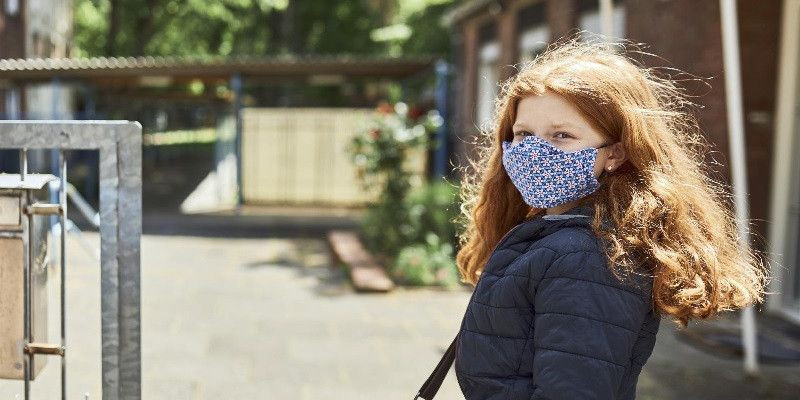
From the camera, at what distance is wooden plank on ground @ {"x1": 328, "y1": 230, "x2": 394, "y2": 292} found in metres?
8.99

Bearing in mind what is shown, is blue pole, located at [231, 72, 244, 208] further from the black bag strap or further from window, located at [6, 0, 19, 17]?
the black bag strap

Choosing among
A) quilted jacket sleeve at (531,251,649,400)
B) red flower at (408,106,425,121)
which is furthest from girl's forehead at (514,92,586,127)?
red flower at (408,106,425,121)

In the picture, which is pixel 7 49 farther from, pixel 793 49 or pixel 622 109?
pixel 622 109

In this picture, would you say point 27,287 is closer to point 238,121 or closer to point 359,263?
point 359,263

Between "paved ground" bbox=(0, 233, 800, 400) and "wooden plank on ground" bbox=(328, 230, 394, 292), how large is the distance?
121 millimetres

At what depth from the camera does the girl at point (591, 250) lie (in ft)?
5.84

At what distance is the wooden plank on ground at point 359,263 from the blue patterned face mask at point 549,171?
6.95 m

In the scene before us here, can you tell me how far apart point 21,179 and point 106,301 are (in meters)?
0.38

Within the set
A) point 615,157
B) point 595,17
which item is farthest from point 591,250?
point 595,17

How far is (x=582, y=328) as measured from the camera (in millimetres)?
1757

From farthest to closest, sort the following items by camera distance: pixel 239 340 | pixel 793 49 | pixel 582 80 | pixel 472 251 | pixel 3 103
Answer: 1. pixel 3 103
2. pixel 793 49
3. pixel 239 340
4. pixel 472 251
5. pixel 582 80

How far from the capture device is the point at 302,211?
1700 centimetres

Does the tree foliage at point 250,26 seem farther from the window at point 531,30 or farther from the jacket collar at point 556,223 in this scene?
the jacket collar at point 556,223

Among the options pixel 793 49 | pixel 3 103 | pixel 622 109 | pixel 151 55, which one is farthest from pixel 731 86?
pixel 151 55
